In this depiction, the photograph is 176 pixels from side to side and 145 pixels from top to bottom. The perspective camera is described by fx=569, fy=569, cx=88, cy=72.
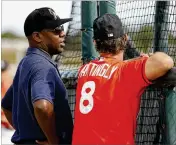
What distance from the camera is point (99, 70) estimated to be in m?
3.52

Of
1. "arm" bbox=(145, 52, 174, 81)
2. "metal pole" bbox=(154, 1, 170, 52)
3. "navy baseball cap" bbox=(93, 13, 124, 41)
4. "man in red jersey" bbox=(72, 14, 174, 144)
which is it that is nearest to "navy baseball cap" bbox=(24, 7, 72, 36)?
"navy baseball cap" bbox=(93, 13, 124, 41)

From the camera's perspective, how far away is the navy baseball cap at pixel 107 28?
3602 millimetres

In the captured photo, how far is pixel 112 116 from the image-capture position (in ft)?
11.1

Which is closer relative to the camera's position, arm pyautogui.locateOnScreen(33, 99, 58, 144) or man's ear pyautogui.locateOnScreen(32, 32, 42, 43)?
arm pyautogui.locateOnScreen(33, 99, 58, 144)

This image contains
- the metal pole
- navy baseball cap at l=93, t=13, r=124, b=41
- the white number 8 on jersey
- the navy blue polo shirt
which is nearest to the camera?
the white number 8 on jersey

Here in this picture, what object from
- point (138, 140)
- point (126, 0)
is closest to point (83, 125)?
point (138, 140)

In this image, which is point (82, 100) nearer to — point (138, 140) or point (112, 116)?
point (112, 116)

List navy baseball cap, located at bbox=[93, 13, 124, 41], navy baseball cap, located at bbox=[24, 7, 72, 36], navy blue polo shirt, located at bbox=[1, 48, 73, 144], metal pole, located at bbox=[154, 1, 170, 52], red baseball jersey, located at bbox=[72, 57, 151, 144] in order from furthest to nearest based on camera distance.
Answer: metal pole, located at bbox=[154, 1, 170, 52]
navy baseball cap, located at bbox=[24, 7, 72, 36]
navy blue polo shirt, located at bbox=[1, 48, 73, 144]
navy baseball cap, located at bbox=[93, 13, 124, 41]
red baseball jersey, located at bbox=[72, 57, 151, 144]

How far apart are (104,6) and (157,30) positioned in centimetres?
47

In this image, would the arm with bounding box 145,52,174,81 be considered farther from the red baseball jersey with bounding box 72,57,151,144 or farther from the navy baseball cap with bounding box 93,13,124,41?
the navy baseball cap with bounding box 93,13,124,41

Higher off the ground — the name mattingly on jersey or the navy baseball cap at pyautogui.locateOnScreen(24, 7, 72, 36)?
the navy baseball cap at pyautogui.locateOnScreen(24, 7, 72, 36)

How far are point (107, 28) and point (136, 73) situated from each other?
0.44m

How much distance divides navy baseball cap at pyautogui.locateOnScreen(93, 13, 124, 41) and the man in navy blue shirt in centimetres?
51

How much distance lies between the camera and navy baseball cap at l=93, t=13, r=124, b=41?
360cm
